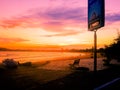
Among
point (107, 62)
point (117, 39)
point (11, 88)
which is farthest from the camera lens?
point (107, 62)

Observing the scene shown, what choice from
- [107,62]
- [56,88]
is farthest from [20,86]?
[107,62]

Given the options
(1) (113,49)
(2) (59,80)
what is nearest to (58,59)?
(1) (113,49)

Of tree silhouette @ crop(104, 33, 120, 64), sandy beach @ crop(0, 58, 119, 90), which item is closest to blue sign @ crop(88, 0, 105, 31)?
sandy beach @ crop(0, 58, 119, 90)

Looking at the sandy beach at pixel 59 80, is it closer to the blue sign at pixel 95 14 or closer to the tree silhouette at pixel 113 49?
the blue sign at pixel 95 14

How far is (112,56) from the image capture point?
27.7 meters

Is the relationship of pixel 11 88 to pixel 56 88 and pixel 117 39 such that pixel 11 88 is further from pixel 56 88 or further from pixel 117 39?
pixel 117 39

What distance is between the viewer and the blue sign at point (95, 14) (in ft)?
27.7

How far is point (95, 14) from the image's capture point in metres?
8.96

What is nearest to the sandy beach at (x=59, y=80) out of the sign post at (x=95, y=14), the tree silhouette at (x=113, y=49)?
the sign post at (x=95, y=14)

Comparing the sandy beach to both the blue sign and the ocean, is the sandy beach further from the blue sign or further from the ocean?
the ocean

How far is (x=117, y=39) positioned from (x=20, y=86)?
1434cm

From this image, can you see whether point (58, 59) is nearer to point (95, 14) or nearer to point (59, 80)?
point (59, 80)

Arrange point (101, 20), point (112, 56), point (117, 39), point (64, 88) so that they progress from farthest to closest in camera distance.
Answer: point (112, 56), point (117, 39), point (64, 88), point (101, 20)

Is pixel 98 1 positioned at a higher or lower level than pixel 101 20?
higher
